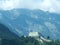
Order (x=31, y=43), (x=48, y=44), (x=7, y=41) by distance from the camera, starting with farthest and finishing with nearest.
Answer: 1. (x=48, y=44)
2. (x=31, y=43)
3. (x=7, y=41)

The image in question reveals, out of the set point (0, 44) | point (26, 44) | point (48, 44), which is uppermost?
point (48, 44)

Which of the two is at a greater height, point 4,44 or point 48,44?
point 48,44

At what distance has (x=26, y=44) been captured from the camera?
168 meters

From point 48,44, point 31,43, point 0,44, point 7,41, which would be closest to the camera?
point 0,44

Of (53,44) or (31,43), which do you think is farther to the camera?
(53,44)

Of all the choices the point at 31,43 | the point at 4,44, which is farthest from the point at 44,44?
the point at 4,44

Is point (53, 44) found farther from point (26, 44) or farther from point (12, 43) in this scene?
point (12, 43)

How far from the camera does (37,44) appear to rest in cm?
A: 17788

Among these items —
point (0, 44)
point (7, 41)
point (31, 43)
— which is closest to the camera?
point (0, 44)

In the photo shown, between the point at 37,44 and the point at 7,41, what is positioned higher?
the point at 37,44

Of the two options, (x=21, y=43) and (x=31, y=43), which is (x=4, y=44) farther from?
A: (x=31, y=43)

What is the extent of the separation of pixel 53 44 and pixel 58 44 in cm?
344

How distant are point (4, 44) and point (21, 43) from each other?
12588 millimetres

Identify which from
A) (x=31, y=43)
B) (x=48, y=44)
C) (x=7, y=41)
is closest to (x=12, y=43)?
(x=7, y=41)
